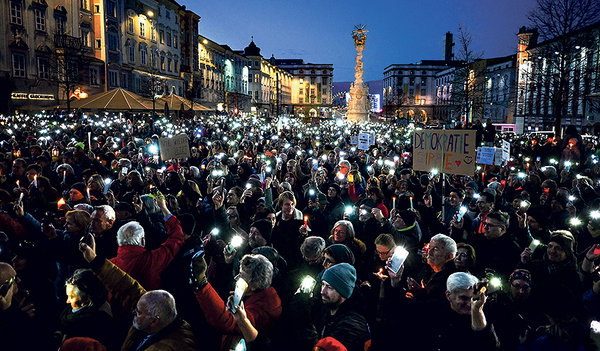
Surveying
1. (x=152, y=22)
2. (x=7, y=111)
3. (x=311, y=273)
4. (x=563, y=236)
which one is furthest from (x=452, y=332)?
(x=152, y=22)

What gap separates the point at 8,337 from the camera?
3.15 meters

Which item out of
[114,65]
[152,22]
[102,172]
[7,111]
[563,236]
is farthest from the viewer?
[152,22]

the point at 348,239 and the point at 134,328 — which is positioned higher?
the point at 348,239

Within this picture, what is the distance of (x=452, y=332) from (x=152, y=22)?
180 ft

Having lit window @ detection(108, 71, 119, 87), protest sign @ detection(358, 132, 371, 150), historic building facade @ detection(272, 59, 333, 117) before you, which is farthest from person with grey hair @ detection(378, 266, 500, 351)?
historic building facade @ detection(272, 59, 333, 117)

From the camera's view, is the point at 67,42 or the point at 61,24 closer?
the point at 67,42

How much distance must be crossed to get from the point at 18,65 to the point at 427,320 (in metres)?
35.5

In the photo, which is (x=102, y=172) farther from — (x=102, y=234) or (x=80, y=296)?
(x=80, y=296)

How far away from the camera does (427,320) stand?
3309 mm

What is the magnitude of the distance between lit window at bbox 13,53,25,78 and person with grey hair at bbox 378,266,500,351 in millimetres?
34817

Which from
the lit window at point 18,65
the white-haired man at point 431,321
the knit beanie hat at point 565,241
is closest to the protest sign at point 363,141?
the knit beanie hat at point 565,241

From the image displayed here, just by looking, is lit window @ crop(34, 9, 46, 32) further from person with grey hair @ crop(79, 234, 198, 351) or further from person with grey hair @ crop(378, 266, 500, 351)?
person with grey hair @ crop(378, 266, 500, 351)

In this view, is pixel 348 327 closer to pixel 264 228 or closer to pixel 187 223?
pixel 264 228

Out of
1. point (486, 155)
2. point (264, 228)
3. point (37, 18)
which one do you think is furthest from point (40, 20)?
point (264, 228)
